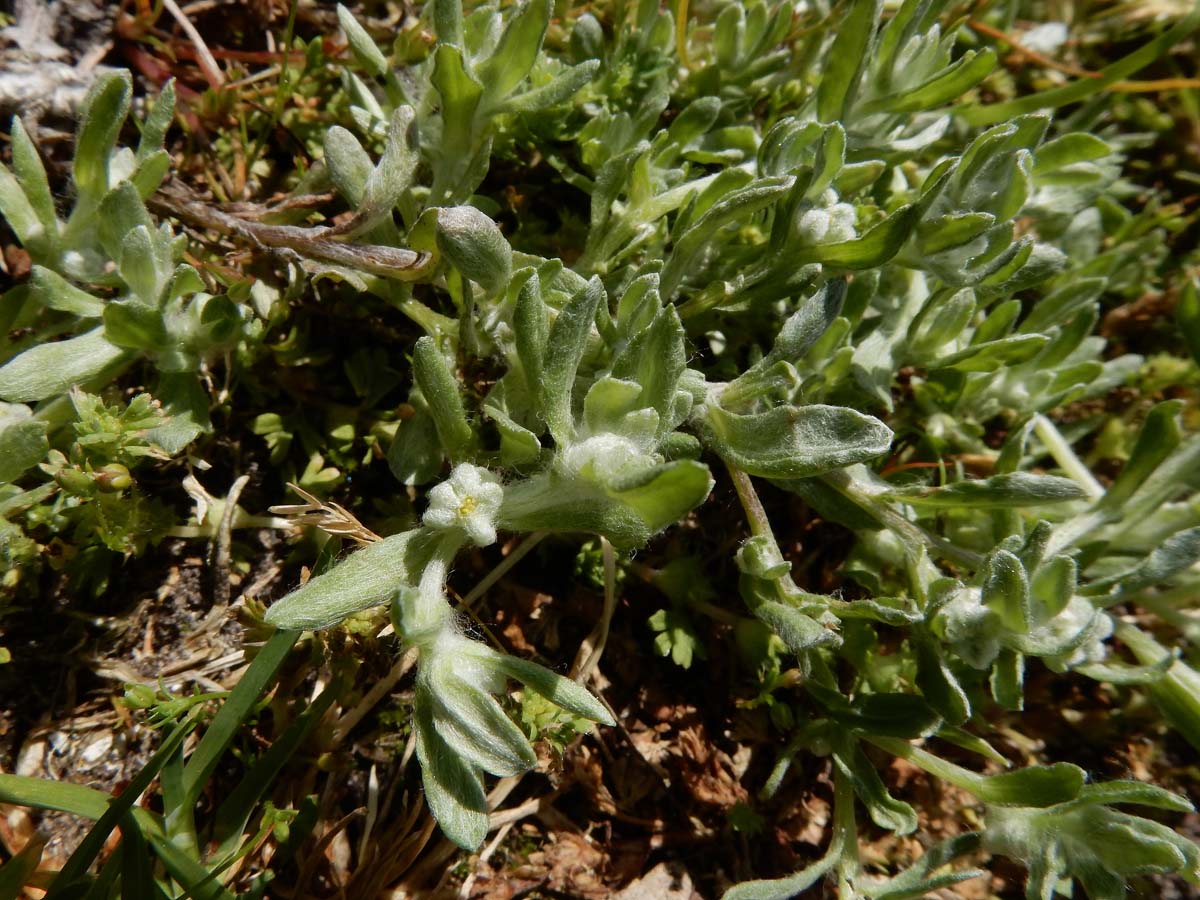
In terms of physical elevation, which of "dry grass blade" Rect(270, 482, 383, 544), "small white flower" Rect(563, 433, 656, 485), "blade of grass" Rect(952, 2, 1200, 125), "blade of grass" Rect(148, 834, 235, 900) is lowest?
"blade of grass" Rect(148, 834, 235, 900)

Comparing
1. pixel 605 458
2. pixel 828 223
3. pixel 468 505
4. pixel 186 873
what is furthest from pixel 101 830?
pixel 828 223

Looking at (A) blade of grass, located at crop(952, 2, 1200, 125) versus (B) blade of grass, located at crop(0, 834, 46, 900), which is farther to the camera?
(A) blade of grass, located at crop(952, 2, 1200, 125)

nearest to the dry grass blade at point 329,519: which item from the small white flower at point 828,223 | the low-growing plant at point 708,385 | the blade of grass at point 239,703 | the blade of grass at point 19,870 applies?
the low-growing plant at point 708,385

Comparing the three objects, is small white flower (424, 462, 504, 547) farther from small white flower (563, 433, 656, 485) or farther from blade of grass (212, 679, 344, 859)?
blade of grass (212, 679, 344, 859)

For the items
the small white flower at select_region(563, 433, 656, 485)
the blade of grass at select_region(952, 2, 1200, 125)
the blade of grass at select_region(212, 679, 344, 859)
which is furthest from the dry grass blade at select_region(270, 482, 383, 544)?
the blade of grass at select_region(952, 2, 1200, 125)

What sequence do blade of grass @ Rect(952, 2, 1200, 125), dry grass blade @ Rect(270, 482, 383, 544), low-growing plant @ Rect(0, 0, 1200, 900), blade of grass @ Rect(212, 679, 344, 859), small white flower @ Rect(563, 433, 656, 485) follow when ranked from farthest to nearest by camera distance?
blade of grass @ Rect(952, 2, 1200, 125)
dry grass blade @ Rect(270, 482, 383, 544)
blade of grass @ Rect(212, 679, 344, 859)
low-growing plant @ Rect(0, 0, 1200, 900)
small white flower @ Rect(563, 433, 656, 485)

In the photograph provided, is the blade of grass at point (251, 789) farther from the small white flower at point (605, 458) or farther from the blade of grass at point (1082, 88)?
the blade of grass at point (1082, 88)

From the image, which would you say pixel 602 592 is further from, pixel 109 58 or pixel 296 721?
pixel 109 58

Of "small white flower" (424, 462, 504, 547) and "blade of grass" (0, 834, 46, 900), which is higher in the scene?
"small white flower" (424, 462, 504, 547)
